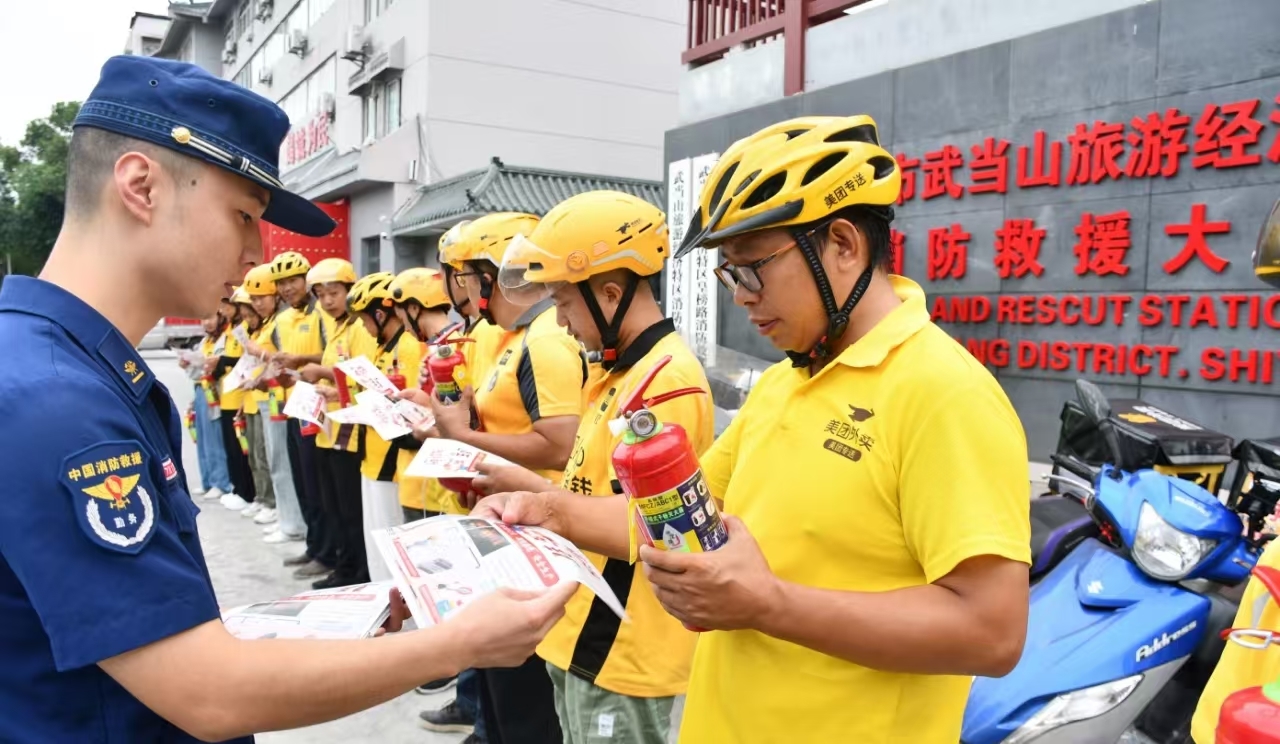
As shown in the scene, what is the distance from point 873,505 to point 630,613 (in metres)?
1.12

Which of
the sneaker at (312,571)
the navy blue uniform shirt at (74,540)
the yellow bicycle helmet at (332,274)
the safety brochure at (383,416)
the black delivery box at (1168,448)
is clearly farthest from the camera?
the yellow bicycle helmet at (332,274)

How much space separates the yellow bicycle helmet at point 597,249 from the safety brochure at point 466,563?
943 mm

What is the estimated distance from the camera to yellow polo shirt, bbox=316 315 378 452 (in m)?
6.03

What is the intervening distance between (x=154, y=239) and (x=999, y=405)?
55.9 inches

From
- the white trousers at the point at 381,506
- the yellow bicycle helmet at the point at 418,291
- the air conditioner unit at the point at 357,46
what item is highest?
the air conditioner unit at the point at 357,46

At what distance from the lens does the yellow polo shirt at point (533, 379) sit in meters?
3.35

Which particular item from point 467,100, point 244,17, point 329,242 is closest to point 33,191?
point 244,17

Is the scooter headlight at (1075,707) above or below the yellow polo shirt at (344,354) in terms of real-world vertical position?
below

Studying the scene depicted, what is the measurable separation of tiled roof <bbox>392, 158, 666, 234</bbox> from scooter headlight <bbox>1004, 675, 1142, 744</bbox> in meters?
11.1

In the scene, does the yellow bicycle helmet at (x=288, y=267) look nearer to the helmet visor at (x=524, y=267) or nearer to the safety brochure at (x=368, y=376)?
the safety brochure at (x=368, y=376)

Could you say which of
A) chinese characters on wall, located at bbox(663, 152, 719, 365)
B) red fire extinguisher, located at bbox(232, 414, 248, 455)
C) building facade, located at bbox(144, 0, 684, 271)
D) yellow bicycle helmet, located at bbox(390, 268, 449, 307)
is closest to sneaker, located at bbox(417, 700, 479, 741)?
yellow bicycle helmet, located at bbox(390, 268, 449, 307)

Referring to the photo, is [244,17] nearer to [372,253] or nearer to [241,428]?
[372,253]

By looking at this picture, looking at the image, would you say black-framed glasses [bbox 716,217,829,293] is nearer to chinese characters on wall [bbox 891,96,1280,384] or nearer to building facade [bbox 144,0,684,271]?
chinese characters on wall [bbox 891,96,1280,384]

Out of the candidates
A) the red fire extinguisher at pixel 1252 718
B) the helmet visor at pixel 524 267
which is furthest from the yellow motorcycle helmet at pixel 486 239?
the red fire extinguisher at pixel 1252 718
